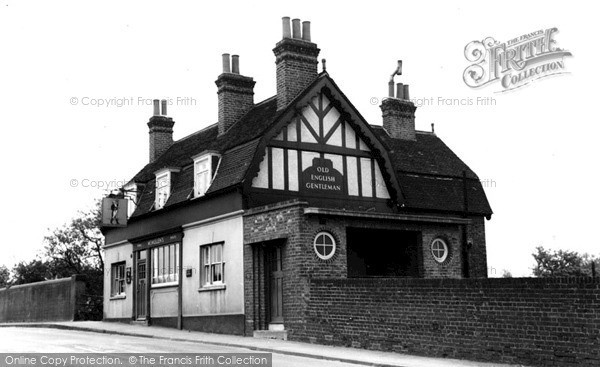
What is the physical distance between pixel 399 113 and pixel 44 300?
769 inches

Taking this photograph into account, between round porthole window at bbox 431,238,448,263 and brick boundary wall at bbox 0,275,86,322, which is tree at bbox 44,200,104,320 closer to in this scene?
brick boundary wall at bbox 0,275,86,322

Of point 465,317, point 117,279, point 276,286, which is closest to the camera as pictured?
point 465,317

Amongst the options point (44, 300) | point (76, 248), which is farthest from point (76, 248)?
point (44, 300)

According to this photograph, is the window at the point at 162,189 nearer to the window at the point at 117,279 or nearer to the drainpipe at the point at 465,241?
the window at the point at 117,279

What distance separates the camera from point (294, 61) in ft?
80.9

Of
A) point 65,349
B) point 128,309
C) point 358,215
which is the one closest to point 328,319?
point 358,215

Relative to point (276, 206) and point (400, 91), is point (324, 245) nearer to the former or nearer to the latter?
point (276, 206)

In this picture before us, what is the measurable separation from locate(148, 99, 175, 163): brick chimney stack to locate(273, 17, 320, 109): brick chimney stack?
10.5 metres

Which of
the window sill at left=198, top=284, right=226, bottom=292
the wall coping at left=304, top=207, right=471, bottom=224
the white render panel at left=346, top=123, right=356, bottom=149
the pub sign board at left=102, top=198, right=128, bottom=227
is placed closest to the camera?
the wall coping at left=304, top=207, right=471, bottom=224

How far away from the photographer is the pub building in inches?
838

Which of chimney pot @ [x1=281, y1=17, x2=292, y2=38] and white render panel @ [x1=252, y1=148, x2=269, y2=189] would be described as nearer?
white render panel @ [x1=252, y1=148, x2=269, y2=189]

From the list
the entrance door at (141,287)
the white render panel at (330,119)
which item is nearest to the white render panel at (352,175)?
the white render panel at (330,119)

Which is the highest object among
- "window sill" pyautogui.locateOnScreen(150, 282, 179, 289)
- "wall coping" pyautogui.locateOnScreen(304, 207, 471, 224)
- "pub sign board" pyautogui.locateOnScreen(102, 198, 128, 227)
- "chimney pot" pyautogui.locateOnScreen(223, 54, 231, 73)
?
"chimney pot" pyautogui.locateOnScreen(223, 54, 231, 73)

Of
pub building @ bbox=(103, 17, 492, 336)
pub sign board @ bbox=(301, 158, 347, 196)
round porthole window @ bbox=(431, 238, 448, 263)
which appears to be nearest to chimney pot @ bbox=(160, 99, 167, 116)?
pub building @ bbox=(103, 17, 492, 336)
